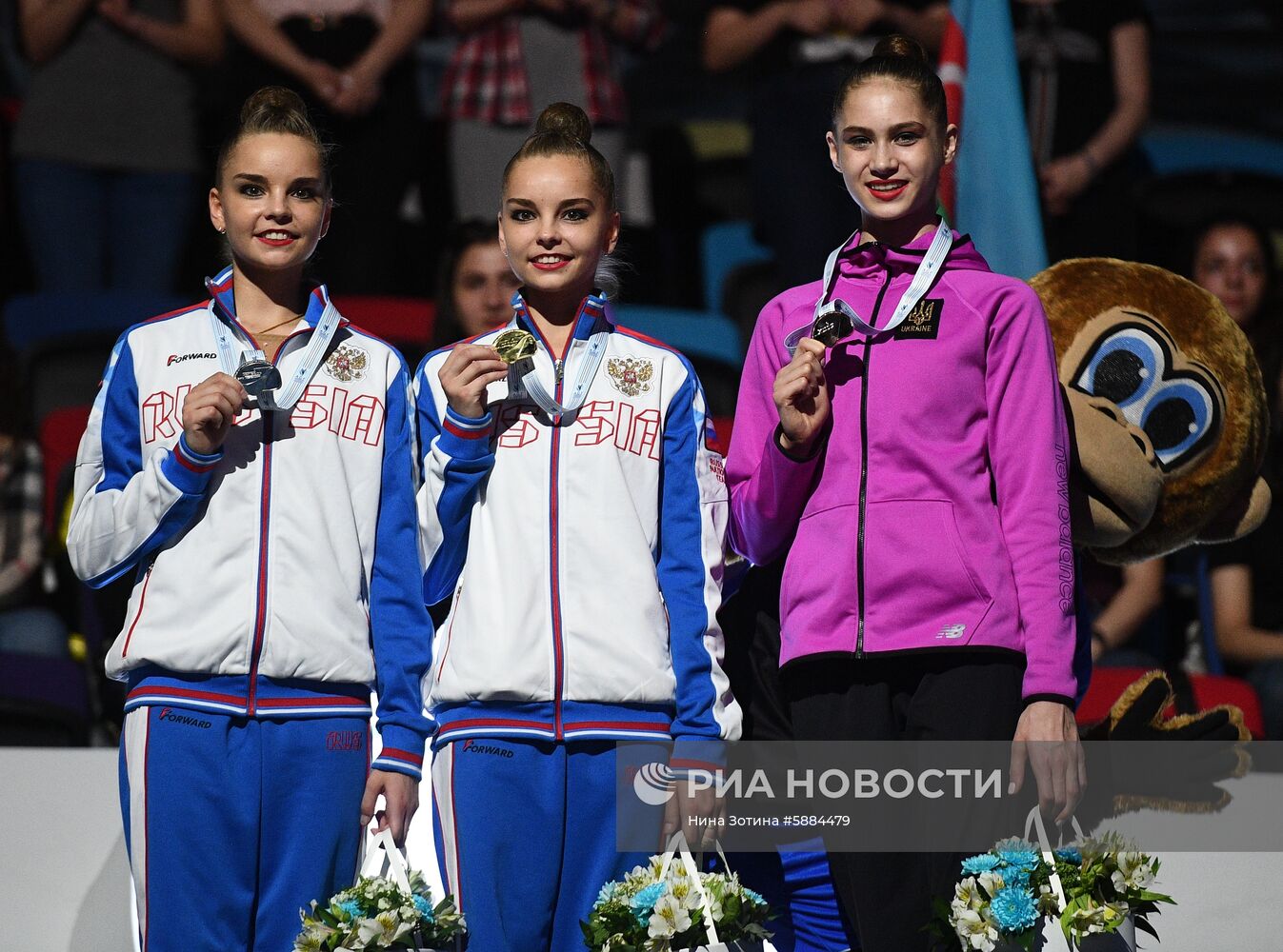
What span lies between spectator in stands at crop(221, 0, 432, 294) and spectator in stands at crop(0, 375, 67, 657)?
3.55 ft

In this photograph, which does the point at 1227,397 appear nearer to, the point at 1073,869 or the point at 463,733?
the point at 1073,869

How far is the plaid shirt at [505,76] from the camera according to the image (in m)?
5.13

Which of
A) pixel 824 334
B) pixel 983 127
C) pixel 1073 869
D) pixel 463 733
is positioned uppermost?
pixel 983 127

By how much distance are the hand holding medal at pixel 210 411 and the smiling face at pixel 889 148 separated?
1.01 meters

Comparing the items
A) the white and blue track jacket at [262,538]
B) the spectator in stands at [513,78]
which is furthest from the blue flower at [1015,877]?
the spectator in stands at [513,78]

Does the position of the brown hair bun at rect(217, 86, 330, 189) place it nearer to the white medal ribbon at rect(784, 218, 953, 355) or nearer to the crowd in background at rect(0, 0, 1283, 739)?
the white medal ribbon at rect(784, 218, 953, 355)

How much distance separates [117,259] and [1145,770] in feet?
10.9

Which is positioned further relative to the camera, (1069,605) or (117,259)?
(117,259)

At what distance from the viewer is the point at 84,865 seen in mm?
3205

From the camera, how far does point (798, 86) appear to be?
4973 millimetres

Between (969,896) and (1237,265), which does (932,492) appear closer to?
(969,896)

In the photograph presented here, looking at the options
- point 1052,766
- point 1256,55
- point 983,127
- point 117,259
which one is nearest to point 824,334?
point 1052,766

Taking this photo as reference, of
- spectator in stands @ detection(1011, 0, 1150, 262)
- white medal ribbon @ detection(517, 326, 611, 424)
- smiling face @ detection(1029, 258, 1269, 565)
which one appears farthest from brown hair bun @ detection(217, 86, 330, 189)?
spectator in stands @ detection(1011, 0, 1150, 262)

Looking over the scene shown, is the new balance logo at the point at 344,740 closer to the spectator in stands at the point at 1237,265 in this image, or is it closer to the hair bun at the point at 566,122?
the hair bun at the point at 566,122
